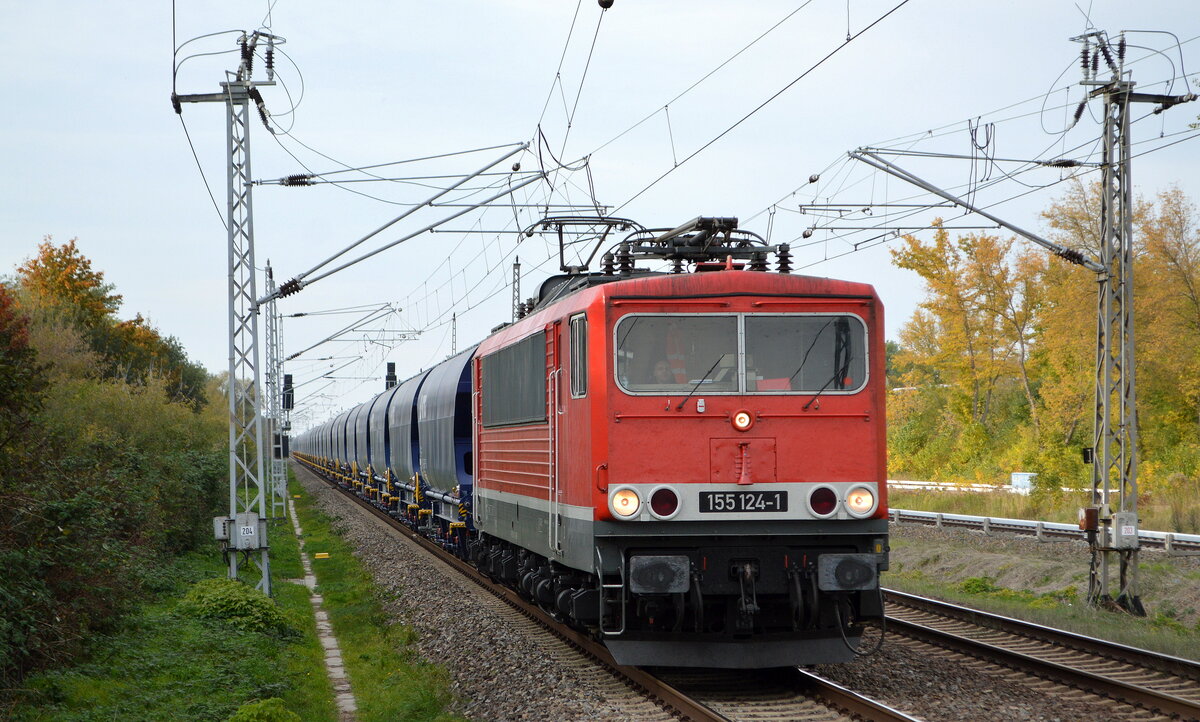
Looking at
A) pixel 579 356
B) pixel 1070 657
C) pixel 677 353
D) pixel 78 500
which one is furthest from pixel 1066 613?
pixel 78 500

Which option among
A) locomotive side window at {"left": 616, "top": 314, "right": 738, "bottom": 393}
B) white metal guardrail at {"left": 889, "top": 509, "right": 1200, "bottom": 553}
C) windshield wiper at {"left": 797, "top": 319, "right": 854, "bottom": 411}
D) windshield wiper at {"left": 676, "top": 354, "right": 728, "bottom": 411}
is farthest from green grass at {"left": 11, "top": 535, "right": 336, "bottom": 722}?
white metal guardrail at {"left": 889, "top": 509, "right": 1200, "bottom": 553}

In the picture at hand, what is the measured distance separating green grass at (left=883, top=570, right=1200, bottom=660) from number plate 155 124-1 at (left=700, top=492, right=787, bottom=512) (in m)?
5.05

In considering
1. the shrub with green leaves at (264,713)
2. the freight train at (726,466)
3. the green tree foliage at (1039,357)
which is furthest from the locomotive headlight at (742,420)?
the green tree foliage at (1039,357)

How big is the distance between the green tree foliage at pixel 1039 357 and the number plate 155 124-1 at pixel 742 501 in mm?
22200

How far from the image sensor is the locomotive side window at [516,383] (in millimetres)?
11914

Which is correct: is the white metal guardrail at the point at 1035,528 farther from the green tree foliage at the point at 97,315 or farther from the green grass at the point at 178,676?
the green tree foliage at the point at 97,315

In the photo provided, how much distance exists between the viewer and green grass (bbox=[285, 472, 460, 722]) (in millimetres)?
10375

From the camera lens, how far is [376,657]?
13.2 metres

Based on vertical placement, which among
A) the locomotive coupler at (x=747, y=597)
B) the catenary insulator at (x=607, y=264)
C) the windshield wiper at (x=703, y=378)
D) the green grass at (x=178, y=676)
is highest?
the catenary insulator at (x=607, y=264)

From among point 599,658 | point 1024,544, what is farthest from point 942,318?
point 599,658

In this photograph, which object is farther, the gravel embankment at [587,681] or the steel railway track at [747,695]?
the gravel embankment at [587,681]

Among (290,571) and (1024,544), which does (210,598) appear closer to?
(290,571)

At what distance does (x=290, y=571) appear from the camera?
2266 centimetres

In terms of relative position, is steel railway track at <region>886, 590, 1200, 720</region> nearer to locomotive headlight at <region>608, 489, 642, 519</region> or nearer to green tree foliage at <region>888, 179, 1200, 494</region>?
locomotive headlight at <region>608, 489, 642, 519</region>
